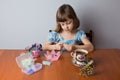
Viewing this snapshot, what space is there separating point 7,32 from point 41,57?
0.72m

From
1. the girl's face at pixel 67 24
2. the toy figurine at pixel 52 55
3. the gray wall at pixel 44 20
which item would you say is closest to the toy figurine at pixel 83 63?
the toy figurine at pixel 52 55

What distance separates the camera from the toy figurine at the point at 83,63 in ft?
3.81

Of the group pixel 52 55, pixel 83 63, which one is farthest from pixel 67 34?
pixel 83 63

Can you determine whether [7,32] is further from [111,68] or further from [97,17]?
[111,68]

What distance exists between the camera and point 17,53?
4.86 ft

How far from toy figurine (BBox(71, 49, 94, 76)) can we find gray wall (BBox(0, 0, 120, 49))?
68 centimetres

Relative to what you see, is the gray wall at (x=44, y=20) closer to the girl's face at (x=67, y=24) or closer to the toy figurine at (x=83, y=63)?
the girl's face at (x=67, y=24)

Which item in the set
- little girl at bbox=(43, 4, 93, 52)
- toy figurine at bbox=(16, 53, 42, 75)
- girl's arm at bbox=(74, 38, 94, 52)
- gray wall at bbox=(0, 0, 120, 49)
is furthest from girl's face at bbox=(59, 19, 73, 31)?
toy figurine at bbox=(16, 53, 42, 75)

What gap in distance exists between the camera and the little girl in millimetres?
1575

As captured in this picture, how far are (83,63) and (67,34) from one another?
22.3 inches

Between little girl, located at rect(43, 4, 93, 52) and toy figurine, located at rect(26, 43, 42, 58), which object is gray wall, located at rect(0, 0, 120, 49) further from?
toy figurine, located at rect(26, 43, 42, 58)

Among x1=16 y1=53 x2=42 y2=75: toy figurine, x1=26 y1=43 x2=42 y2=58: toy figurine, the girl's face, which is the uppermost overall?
the girl's face

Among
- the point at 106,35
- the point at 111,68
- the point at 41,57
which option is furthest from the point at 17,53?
the point at 106,35

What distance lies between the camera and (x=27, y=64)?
4.17 feet
